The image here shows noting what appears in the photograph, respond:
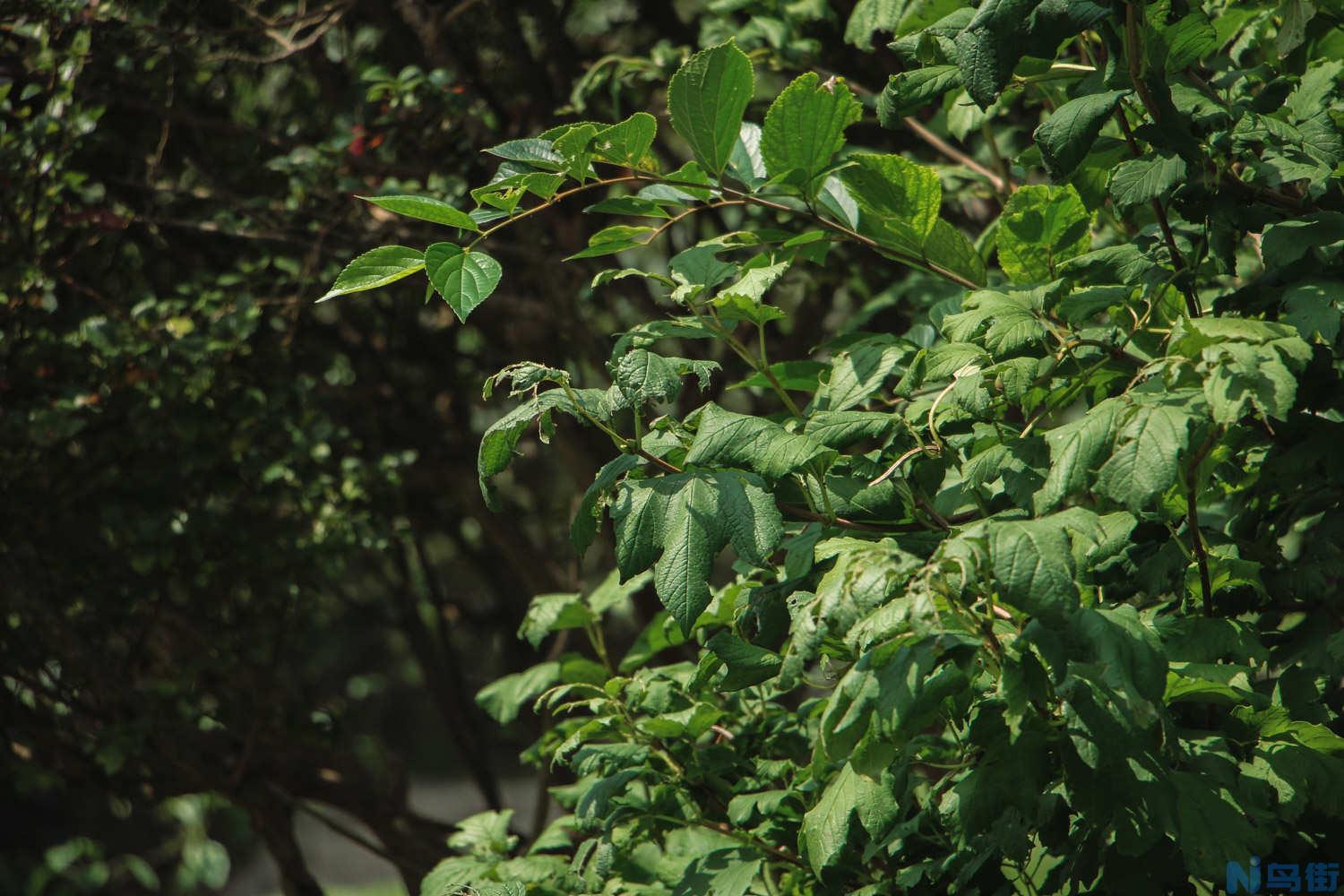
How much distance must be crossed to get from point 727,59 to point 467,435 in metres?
2.34

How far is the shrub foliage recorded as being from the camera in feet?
3.74

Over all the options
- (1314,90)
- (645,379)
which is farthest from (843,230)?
(1314,90)

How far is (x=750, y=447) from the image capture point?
1277 mm

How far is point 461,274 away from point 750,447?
367mm

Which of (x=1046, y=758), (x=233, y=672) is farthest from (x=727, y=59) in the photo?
(x=233, y=672)

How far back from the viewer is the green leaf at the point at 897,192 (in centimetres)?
149

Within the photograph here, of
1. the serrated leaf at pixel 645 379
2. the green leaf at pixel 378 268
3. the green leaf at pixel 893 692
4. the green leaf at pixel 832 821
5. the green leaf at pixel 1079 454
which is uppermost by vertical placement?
the green leaf at pixel 378 268

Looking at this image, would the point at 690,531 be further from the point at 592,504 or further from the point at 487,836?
the point at 487,836

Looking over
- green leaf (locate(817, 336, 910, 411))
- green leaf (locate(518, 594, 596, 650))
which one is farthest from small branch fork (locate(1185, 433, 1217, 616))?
green leaf (locate(518, 594, 596, 650))

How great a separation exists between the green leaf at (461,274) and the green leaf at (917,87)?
567mm

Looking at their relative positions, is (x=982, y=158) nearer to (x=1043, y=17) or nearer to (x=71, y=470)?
(x=1043, y=17)

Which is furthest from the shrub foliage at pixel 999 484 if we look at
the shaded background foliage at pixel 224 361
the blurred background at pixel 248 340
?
the shaded background foliage at pixel 224 361

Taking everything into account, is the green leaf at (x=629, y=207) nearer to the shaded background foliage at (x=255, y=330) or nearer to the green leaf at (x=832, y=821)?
the green leaf at (x=832, y=821)

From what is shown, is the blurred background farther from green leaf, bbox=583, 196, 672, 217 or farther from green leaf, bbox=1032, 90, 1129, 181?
green leaf, bbox=1032, 90, 1129, 181
